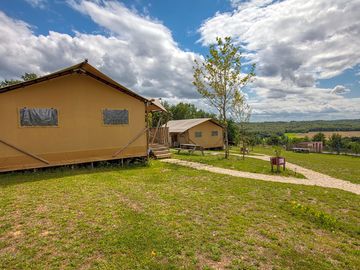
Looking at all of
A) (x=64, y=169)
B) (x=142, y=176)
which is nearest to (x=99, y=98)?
(x=64, y=169)

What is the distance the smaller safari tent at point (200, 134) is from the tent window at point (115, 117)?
51.8ft

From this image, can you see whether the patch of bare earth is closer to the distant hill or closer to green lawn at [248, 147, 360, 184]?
green lawn at [248, 147, 360, 184]

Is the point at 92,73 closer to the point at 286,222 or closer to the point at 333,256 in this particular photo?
the point at 286,222

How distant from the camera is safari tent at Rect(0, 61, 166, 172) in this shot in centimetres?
994

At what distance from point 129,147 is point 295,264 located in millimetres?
10944

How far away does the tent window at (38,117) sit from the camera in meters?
10.1

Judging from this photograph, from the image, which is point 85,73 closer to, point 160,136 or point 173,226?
point 160,136

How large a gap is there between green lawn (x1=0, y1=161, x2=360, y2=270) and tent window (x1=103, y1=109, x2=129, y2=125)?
4.68m

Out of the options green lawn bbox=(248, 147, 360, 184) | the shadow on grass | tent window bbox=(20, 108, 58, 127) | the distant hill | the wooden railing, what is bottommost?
green lawn bbox=(248, 147, 360, 184)

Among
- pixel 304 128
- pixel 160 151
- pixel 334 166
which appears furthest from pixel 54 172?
pixel 304 128

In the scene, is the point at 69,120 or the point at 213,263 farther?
the point at 69,120

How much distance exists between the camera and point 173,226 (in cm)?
493

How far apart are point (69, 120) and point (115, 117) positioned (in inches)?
96.1

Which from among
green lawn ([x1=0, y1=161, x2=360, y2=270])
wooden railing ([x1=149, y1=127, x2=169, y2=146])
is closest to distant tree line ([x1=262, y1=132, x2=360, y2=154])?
wooden railing ([x1=149, y1=127, x2=169, y2=146])
